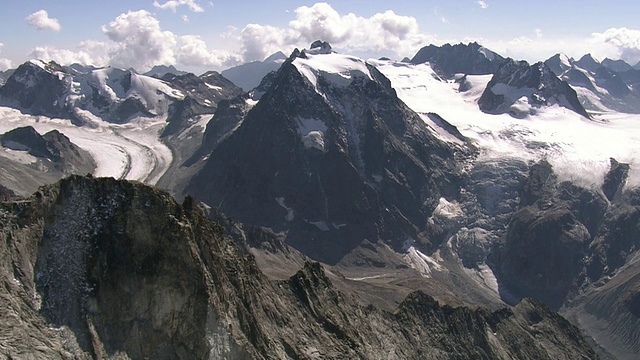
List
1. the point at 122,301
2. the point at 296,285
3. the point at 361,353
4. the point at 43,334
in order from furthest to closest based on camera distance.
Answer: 1. the point at 296,285
2. the point at 361,353
3. the point at 122,301
4. the point at 43,334

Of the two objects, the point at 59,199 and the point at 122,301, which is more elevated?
the point at 59,199

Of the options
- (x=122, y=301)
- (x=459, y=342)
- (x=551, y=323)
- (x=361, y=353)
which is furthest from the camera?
(x=551, y=323)

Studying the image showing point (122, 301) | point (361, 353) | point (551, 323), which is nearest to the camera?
point (122, 301)

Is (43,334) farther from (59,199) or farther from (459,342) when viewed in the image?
(459,342)

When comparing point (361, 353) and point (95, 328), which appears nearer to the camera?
point (95, 328)

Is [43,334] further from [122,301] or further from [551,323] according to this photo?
[551,323]

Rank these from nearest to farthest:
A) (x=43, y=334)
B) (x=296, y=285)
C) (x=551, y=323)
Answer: (x=43, y=334) → (x=296, y=285) → (x=551, y=323)

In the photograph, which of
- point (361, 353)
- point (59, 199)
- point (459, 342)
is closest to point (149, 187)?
point (59, 199)

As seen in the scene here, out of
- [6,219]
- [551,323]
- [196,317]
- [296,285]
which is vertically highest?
[6,219]

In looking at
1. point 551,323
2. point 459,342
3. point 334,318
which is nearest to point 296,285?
point 334,318
